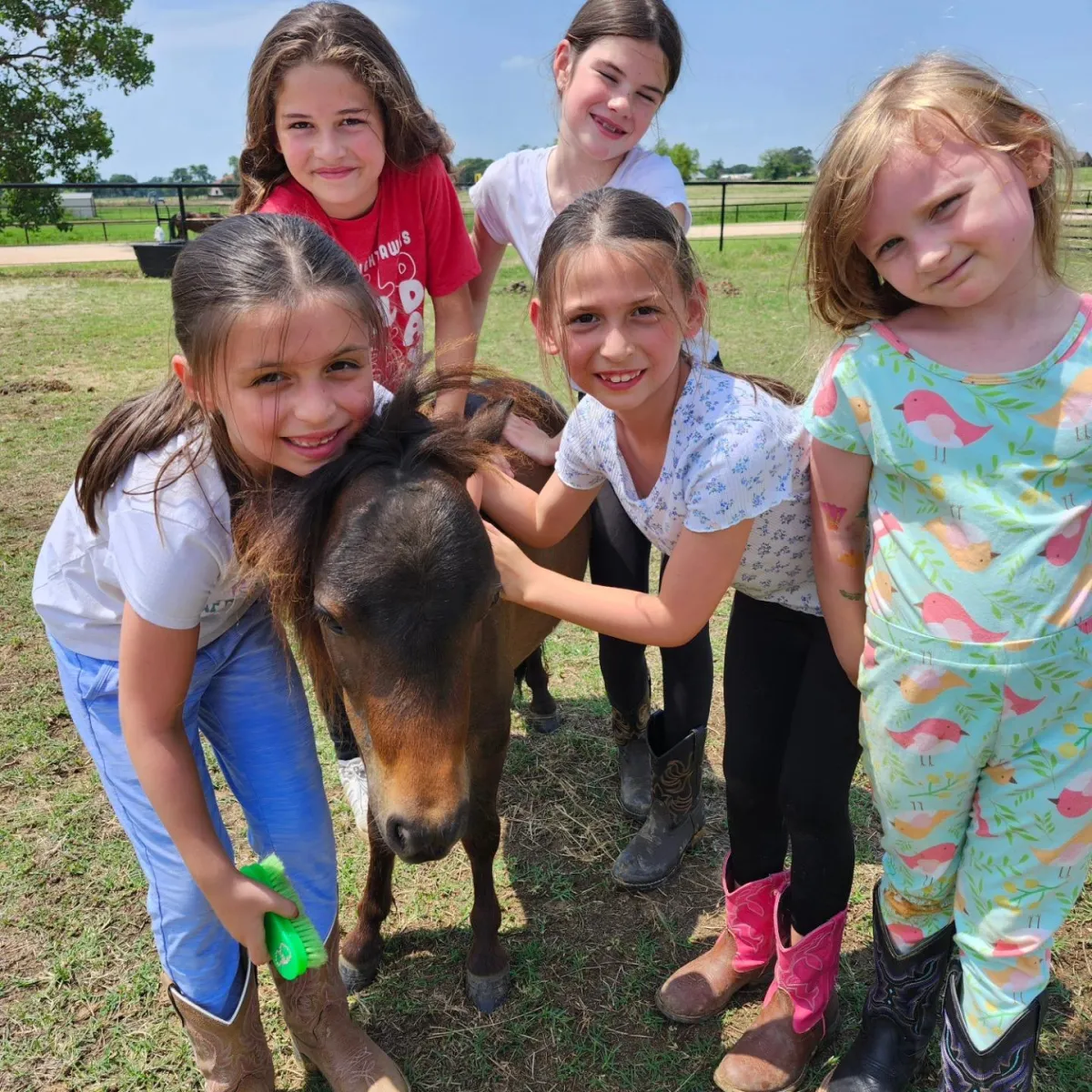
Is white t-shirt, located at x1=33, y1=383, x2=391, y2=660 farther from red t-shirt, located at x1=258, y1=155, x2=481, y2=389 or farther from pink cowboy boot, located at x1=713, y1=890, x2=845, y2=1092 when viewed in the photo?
pink cowboy boot, located at x1=713, y1=890, x2=845, y2=1092

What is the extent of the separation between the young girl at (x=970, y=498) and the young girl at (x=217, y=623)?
1.10 metres

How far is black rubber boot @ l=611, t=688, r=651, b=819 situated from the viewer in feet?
11.0

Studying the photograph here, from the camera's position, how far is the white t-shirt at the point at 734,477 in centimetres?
194

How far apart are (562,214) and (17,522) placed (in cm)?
496

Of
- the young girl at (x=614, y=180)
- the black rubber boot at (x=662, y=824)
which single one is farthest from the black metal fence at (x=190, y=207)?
the black rubber boot at (x=662, y=824)

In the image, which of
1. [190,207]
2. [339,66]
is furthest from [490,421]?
[190,207]

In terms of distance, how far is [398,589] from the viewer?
1.73 meters

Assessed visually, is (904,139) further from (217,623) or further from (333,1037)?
(333,1037)

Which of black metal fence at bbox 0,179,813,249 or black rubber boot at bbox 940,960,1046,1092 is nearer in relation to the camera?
black rubber boot at bbox 940,960,1046,1092

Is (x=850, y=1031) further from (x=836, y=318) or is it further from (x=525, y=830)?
(x=836, y=318)

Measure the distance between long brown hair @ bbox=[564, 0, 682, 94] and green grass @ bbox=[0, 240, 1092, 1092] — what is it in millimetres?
1241

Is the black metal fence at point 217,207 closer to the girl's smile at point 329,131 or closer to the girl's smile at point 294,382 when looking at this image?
the girl's smile at point 329,131

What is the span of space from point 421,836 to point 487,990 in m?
1.12

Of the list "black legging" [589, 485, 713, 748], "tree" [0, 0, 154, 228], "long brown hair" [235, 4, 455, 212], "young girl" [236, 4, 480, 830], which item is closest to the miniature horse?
"young girl" [236, 4, 480, 830]
